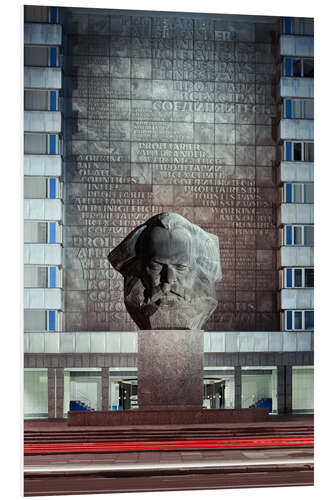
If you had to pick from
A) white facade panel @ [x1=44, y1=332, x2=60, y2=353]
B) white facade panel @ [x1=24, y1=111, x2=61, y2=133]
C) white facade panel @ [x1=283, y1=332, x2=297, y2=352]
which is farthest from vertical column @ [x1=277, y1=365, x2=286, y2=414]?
white facade panel @ [x1=24, y1=111, x2=61, y2=133]

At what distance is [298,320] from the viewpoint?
18406mm

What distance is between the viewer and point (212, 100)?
18.0 meters

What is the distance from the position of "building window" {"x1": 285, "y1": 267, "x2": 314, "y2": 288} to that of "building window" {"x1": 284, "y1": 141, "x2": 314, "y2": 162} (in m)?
2.77

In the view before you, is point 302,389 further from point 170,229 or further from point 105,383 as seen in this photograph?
point 170,229

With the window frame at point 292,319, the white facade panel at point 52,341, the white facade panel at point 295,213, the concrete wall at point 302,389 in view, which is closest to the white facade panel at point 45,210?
the white facade panel at point 52,341

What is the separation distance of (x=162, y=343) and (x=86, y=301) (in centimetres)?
734

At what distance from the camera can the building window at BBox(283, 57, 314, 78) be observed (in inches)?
724

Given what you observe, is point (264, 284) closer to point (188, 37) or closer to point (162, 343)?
point (188, 37)

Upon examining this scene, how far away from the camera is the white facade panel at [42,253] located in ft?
57.8

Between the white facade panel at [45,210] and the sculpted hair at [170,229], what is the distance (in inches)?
268

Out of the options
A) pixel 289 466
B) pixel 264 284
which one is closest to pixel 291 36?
pixel 264 284

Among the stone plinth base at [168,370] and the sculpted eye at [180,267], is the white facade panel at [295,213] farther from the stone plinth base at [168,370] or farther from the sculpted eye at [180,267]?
the stone plinth base at [168,370]

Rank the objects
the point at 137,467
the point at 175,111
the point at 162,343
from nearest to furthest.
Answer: the point at 137,467 < the point at 162,343 < the point at 175,111

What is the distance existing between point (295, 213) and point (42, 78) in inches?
276
